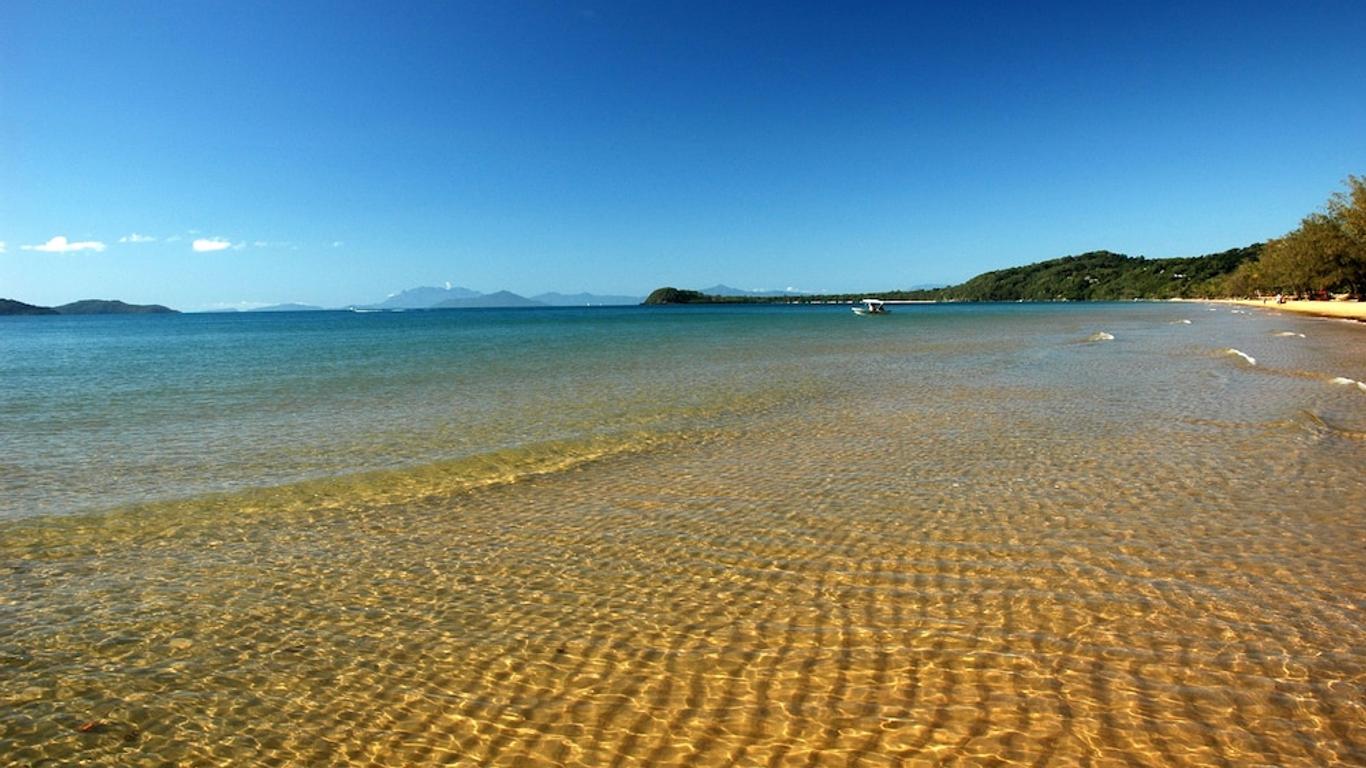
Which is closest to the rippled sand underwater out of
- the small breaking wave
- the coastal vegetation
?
the small breaking wave

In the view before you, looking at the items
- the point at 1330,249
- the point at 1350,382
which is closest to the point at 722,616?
the point at 1350,382

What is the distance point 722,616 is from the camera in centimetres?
690

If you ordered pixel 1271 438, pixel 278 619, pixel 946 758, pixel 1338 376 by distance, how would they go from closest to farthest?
pixel 946 758 < pixel 278 619 < pixel 1271 438 < pixel 1338 376

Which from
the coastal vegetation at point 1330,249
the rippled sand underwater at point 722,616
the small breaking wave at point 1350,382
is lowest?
the rippled sand underwater at point 722,616

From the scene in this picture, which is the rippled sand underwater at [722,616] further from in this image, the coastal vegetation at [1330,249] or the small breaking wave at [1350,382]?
the coastal vegetation at [1330,249]

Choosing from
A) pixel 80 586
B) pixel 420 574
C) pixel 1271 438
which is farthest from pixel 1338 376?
pixel 80 586

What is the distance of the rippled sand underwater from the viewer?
5.03 meters

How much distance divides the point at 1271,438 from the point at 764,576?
1266 centimetres

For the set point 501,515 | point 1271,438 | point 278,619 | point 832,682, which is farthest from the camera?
point 1271,438

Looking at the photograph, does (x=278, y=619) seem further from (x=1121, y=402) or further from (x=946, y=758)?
(x=1121, y=402)

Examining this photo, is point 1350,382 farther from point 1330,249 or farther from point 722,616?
point 1330,249

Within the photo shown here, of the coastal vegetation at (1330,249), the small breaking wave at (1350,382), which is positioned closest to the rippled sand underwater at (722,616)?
the small breaking wave at (1350,382)

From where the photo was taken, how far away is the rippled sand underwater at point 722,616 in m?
5.03

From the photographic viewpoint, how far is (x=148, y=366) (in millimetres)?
38531
